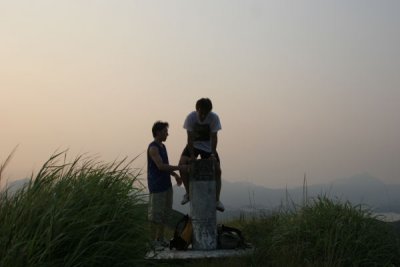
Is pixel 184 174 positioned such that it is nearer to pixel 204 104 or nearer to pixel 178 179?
pixel 178 179

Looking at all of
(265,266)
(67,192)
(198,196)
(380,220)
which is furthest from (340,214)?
(67,192)

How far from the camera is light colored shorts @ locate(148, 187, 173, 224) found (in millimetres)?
8711

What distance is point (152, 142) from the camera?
874 centimetres

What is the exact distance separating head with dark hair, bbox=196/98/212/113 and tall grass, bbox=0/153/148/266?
2102 millimetres

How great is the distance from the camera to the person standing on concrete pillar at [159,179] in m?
8.62

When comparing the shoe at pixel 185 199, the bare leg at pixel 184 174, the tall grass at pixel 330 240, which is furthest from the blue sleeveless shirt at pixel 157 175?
the tall grass at pixel 330 240

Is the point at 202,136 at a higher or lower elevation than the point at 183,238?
higher

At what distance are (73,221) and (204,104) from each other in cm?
368

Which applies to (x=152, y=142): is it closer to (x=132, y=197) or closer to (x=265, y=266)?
(x=132, y=197)

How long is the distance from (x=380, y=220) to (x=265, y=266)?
2.19 meters

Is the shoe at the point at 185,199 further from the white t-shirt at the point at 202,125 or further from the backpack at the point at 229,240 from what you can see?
the white t-shirt at the point at 202,125

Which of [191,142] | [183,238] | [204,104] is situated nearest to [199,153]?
[191,142]

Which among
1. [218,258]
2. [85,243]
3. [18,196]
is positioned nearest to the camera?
[85,243]

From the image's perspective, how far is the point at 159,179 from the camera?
8.80 m
